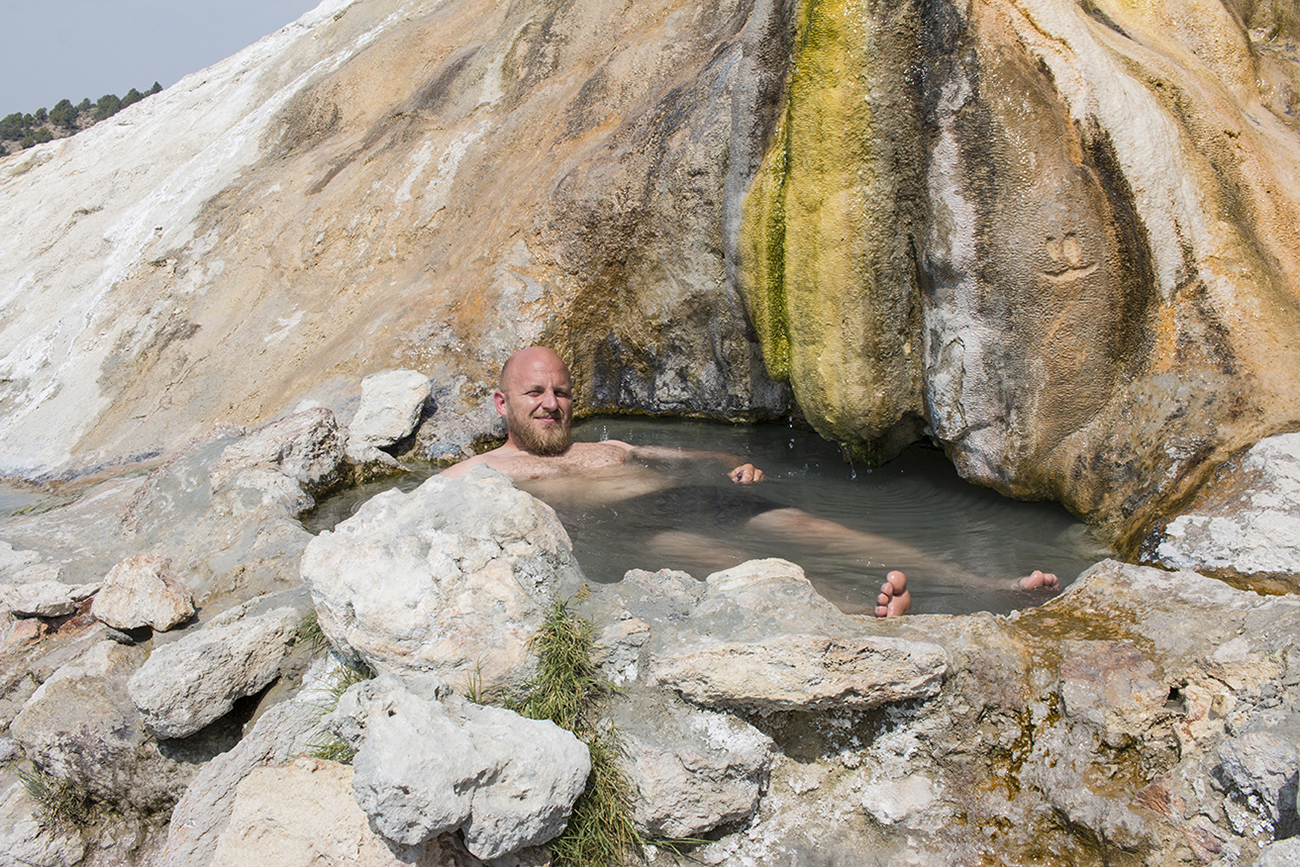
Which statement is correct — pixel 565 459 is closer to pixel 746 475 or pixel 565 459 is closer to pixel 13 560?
pixel 746 475

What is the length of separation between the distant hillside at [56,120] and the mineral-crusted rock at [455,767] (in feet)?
76.6

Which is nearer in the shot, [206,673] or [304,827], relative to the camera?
[304,827]

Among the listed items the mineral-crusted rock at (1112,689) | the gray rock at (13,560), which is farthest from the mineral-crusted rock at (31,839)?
the mineral-crusted rock at (1112,689)

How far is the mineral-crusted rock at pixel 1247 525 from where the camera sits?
8.02 feet

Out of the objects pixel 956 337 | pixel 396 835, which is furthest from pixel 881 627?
pixel 956 337

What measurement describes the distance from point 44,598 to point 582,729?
2.51 m

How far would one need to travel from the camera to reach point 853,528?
366cm

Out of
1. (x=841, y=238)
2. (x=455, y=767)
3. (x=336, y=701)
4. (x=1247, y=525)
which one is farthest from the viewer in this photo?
(x=841, y=238)

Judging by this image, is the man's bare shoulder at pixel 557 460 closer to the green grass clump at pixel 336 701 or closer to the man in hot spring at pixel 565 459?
the man in hot spring at pixel 565 459

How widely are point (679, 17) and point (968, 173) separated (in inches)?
159

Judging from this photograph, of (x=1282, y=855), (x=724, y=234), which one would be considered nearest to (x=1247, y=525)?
(x=1282, y=855)

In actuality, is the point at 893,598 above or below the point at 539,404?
below

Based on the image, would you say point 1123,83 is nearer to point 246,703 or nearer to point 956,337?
point 956,337

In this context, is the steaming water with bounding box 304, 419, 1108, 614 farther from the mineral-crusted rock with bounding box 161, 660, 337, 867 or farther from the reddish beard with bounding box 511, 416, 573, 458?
the mineral-crusted rock with bounding box 161, 660, 337, 867
